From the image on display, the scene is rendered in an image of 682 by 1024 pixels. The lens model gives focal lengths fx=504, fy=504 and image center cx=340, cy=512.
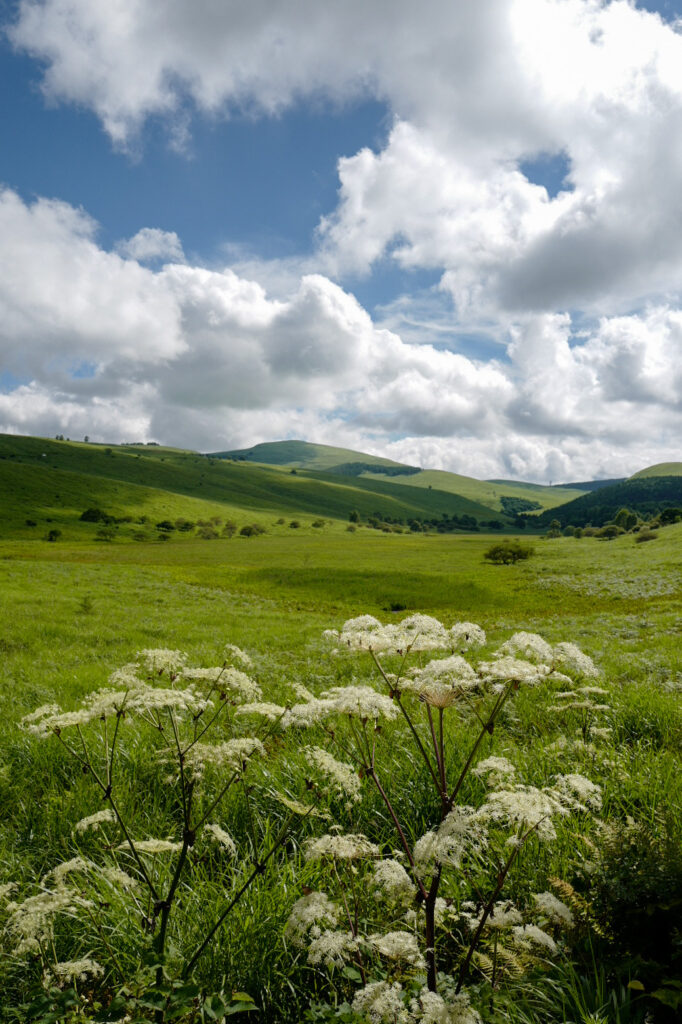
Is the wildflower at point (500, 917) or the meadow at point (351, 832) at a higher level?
the wildflower at point (500, 917)

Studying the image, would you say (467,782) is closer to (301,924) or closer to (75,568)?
(301,924)

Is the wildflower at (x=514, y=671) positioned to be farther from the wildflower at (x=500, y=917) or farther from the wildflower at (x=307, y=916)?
the wildflower at (x=307, y=916)

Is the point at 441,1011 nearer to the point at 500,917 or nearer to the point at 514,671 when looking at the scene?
the point at 500,917

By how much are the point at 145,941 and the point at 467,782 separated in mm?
3760

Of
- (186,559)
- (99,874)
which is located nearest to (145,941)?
(99,874)

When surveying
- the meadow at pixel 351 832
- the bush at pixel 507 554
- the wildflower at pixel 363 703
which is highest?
the wildflower at pixel 363 703

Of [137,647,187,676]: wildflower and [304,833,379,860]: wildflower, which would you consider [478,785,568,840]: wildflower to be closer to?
[304,833,379,860]: wildflower

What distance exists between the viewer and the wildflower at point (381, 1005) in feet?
8.02

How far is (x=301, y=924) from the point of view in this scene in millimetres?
2994

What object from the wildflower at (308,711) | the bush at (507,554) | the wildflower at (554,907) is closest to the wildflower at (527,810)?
the wildflower at (554,907)

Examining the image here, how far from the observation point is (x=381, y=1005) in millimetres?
2453

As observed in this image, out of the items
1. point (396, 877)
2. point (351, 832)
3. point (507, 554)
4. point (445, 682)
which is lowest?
point (507, 554)

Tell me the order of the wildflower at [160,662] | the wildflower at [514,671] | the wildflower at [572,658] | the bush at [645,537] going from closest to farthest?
1. the wildflower at [514,671]
2. the wildflower at [572,658]
3. the wildflower at [160,662]
4. the bush at [645,537]

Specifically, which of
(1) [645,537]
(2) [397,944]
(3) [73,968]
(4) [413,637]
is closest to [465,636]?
(4) [413,637]
